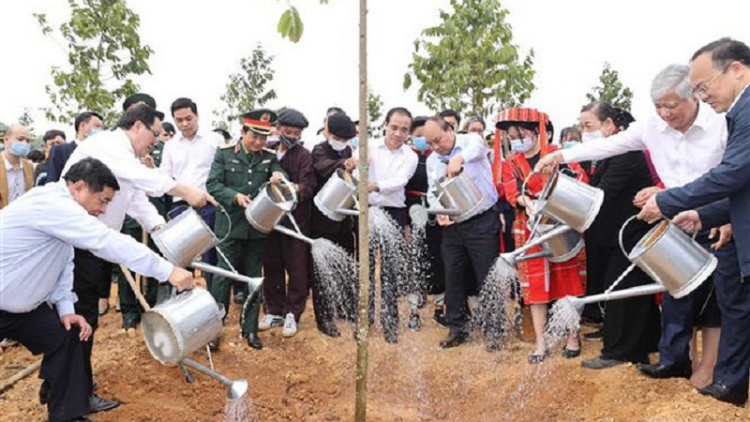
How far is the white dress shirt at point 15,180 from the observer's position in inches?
278

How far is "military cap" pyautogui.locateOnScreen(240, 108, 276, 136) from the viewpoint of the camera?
488cm

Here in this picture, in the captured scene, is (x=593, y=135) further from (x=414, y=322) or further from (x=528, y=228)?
(x=414, y=322)

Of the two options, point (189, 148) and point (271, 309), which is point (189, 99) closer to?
point (189, 148)

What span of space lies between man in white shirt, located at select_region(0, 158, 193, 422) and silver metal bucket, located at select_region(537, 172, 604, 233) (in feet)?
7.43

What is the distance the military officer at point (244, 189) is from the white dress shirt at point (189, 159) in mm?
754

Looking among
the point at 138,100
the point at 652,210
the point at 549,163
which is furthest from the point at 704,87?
the point at 138,100

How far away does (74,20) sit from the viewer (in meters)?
9.12

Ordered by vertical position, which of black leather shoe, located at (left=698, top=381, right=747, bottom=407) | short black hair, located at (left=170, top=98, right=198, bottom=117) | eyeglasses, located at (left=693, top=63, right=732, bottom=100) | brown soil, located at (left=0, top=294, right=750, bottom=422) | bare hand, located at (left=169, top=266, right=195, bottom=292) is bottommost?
brown soil, located at (left=0, top=294, right=750, bottom=422)

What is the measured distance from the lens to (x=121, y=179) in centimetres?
395

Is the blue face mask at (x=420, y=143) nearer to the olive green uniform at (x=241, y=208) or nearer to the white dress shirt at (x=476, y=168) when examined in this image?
the white dress shirt at (x=476, y=168)

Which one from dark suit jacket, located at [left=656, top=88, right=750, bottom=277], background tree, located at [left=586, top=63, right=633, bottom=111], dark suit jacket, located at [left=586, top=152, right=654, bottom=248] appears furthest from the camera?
background tree, located at [left=586, top=63, right=633, bottom=111]

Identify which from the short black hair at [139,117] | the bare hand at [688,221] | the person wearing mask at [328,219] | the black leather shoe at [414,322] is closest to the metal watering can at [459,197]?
the person wearing mask at [328,219]

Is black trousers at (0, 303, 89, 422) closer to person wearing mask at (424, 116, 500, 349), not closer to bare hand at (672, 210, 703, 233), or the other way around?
person wearing mask at (424, 116, 500, 349)

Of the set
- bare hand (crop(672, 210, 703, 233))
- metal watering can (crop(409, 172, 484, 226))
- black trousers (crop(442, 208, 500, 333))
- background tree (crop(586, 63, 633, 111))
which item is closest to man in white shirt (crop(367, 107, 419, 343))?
black trousers (crop(442, 208, 500, 333))
